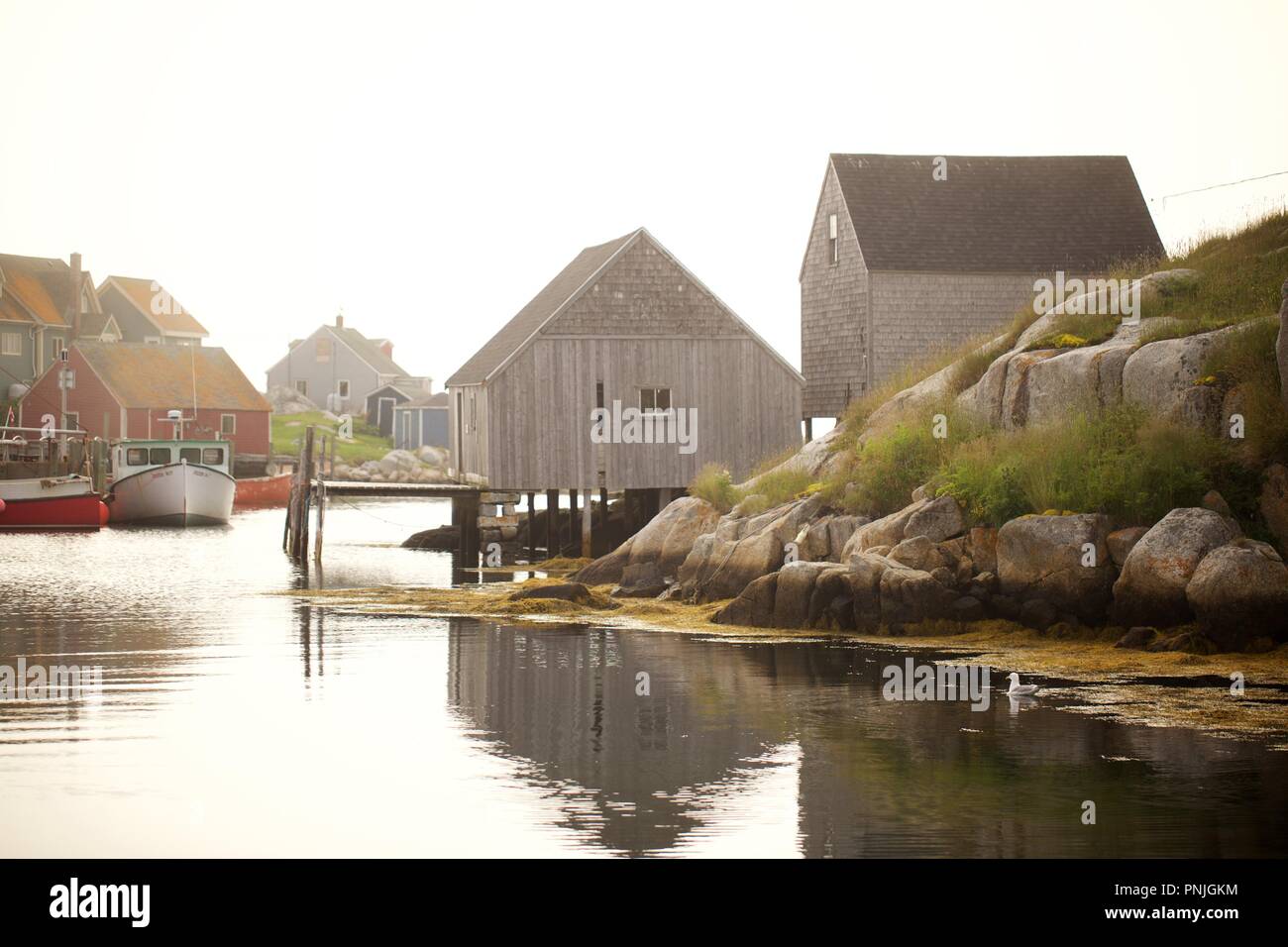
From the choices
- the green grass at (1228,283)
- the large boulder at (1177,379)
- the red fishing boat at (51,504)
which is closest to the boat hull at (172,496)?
the red fishing boat at (51,504)

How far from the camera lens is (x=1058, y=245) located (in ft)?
143

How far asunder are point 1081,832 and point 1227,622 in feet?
30.8

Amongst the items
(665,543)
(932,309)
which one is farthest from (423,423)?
(665,543)

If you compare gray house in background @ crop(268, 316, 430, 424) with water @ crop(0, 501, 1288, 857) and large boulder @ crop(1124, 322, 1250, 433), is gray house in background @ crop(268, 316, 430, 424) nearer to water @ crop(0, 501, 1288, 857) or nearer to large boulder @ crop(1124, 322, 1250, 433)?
water @ crop(0, 501, 1288, 857)

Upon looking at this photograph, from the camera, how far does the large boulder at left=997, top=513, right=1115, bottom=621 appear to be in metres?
22.6

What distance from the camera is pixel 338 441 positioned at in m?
101

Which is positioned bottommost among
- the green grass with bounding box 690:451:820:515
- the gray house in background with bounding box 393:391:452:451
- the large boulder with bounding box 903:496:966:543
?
the large boulder with bounding box 903:496:966:543

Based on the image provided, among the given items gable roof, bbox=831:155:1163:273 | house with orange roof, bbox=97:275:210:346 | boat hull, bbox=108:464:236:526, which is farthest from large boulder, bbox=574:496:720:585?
house with orange roof, bbox=97:275:210:346

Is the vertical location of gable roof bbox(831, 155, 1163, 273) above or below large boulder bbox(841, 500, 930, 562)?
above

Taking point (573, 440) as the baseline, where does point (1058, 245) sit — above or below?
above

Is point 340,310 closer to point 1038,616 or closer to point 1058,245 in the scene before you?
point 1058,245

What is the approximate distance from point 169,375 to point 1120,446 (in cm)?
6612

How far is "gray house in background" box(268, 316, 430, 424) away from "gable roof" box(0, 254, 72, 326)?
22766 mm
